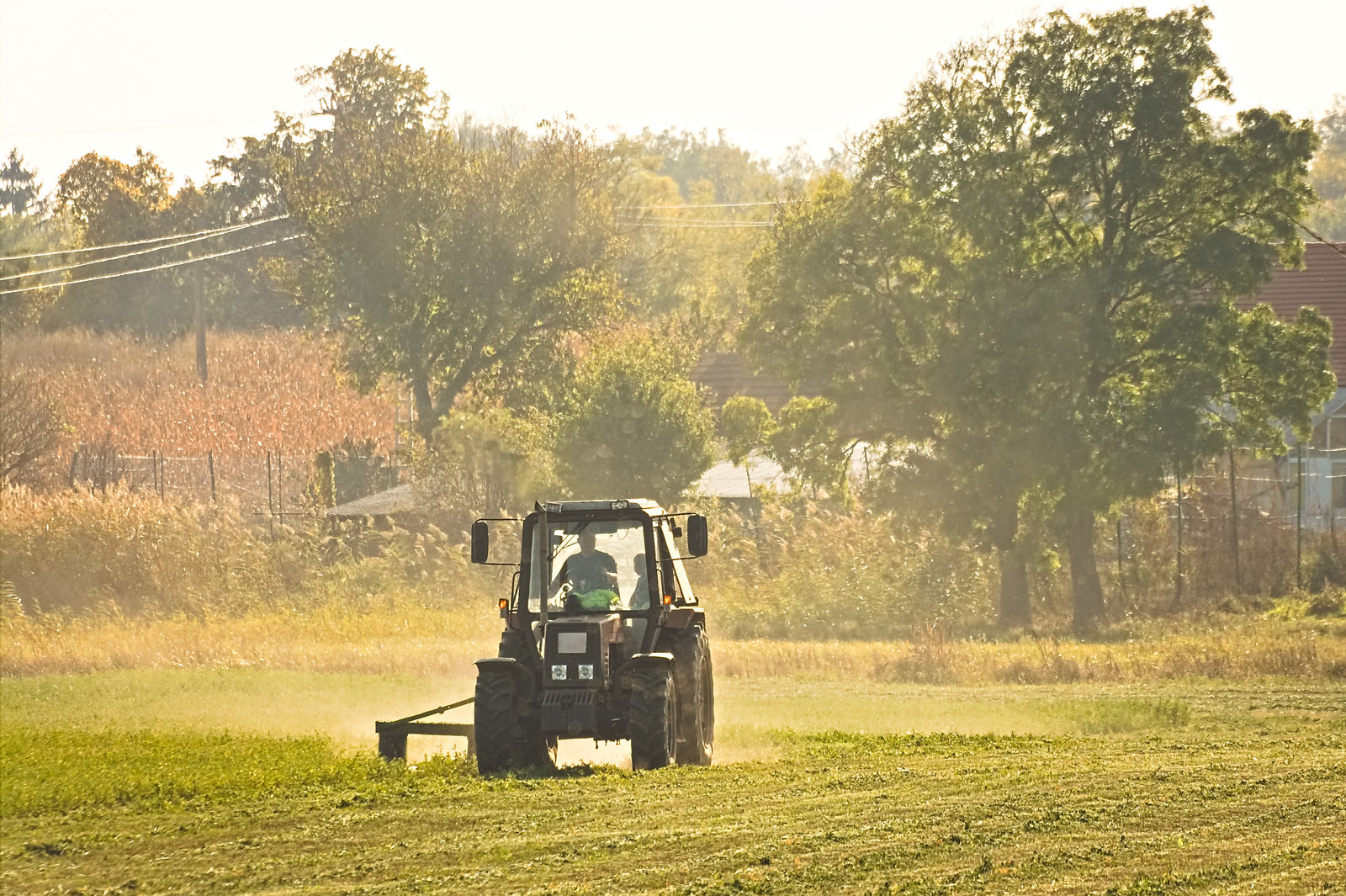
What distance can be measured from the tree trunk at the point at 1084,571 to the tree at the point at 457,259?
21954 millimetres

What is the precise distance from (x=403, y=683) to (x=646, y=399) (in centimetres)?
1537

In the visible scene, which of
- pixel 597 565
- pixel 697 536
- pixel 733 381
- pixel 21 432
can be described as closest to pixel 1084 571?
pixel 597 565

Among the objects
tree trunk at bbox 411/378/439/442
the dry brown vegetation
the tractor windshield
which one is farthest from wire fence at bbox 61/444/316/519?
the tractor windshield

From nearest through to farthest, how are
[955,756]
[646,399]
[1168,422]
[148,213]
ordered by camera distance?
[955,756], [1168,422], [646,399], [148,213]

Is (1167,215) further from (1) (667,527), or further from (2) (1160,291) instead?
(1) (667,527)

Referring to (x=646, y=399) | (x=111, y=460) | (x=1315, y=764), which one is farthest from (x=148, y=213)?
(x=1315, y=764)

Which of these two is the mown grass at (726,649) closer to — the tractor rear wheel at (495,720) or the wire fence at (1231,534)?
the wire fence at (1231,534)

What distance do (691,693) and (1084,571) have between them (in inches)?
775

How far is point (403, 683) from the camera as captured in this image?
80.7 ft

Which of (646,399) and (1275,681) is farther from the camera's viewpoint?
(646,399)

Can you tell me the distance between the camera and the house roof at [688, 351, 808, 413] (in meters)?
56.0

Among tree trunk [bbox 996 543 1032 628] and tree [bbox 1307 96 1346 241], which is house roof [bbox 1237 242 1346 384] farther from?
tree [bbox 1307 96 1346 241]

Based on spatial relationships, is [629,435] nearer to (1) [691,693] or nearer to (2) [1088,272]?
(2) [1088,272]

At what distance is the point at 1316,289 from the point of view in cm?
4591
